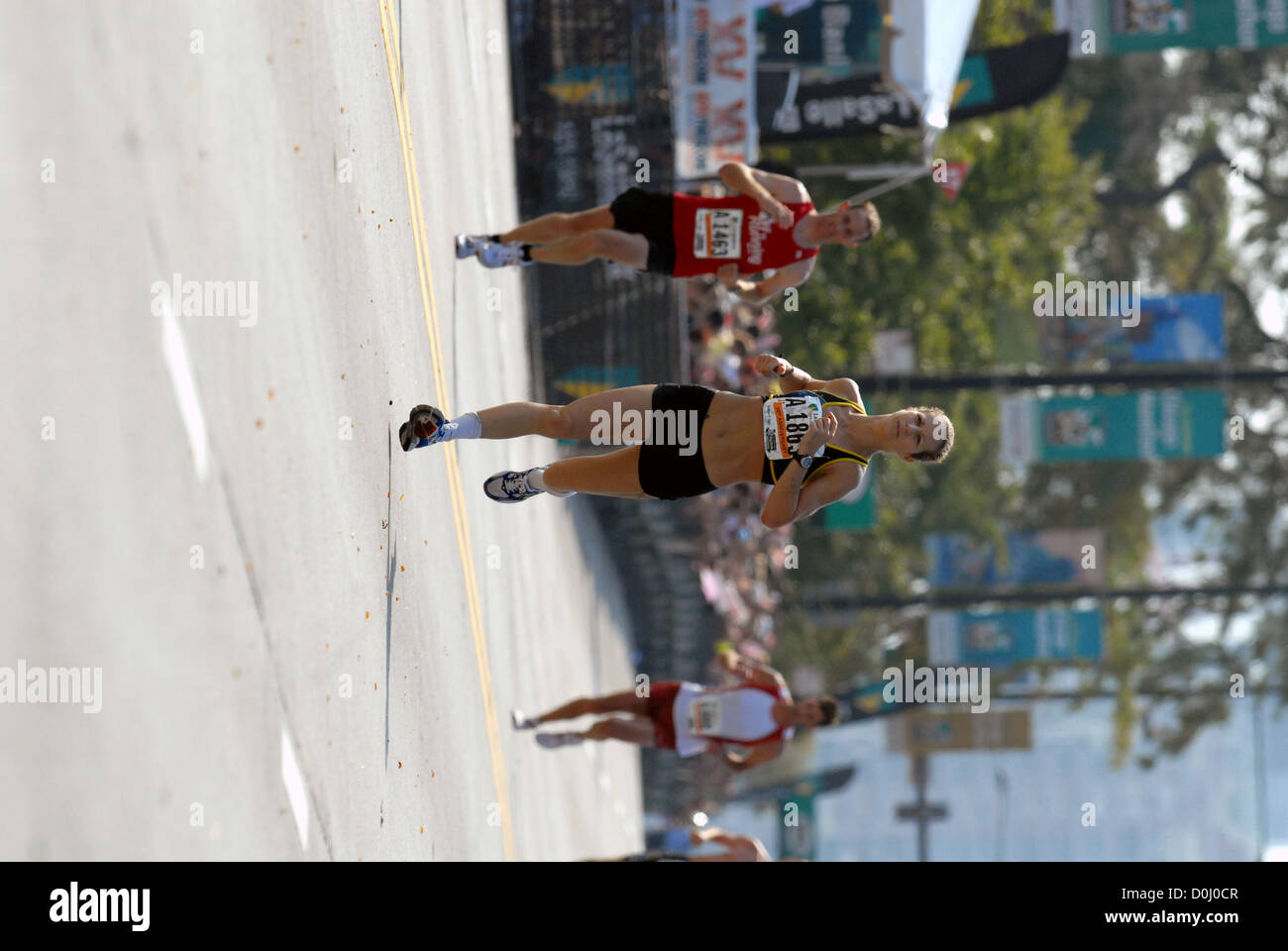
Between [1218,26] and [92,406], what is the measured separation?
17.3m

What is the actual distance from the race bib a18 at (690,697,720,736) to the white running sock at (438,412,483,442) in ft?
15.2

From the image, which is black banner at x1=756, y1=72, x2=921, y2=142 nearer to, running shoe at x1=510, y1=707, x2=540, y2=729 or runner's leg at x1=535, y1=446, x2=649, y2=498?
running shoe at x1=510, y1=707, x2=540, y2=729

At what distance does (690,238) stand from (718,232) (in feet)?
0.73

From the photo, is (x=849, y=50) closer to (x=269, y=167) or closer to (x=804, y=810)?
(x=269, y=167)

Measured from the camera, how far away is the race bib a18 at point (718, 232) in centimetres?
923

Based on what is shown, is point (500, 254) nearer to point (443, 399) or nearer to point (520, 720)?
point (443, 399)

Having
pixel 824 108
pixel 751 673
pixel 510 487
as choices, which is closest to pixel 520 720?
pixel 751 673

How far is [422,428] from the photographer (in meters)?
7.14

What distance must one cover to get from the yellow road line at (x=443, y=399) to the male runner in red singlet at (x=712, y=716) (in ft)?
3.41

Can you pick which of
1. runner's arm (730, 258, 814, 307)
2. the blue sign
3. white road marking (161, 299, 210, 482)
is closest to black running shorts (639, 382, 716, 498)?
runner's arm (730, 258, 814, 307)

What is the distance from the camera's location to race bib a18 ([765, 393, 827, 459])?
7266 mm

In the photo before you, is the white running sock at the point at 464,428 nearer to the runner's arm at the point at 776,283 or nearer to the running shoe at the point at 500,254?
the running shoe at the point at 500,254

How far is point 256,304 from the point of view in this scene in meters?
5.86
